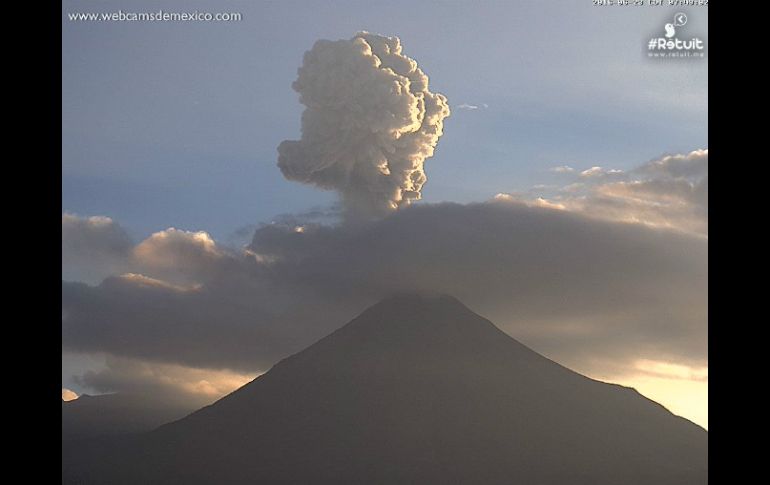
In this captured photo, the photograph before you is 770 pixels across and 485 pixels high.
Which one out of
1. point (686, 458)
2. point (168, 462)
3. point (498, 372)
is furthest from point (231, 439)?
point (686, 458)

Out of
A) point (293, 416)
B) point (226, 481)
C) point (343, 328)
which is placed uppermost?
point (343, 328)

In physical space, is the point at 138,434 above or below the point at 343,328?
below

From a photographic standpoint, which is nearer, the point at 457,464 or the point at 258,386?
the point at 457,464

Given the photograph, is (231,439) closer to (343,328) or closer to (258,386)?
(258,386)

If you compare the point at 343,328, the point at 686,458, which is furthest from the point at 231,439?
the point at 686,458
